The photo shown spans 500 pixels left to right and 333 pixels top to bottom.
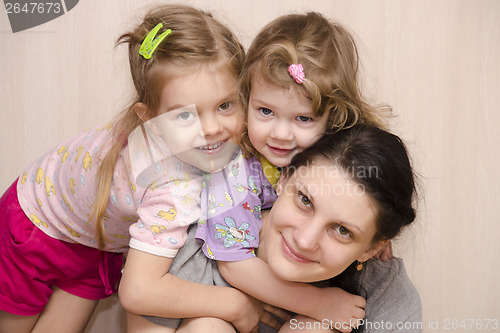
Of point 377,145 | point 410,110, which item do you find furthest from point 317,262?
point 410,110

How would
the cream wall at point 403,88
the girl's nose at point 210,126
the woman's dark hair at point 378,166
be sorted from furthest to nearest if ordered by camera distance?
the cream wall at point 403,88, the girl's nose at point 210,126, the woman's dark hair at point 378,166

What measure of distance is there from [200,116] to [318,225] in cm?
28

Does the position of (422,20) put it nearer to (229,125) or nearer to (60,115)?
(229,125)

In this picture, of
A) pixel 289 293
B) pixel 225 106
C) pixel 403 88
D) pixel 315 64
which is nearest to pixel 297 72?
pixel 315 64

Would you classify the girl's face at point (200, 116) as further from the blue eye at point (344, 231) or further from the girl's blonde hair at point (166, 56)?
the blue eye at point (344, 231)

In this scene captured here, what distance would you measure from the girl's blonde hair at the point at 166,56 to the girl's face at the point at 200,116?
0.02 meters

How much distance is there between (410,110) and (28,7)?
991 mm

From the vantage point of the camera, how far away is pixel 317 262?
0.92 m

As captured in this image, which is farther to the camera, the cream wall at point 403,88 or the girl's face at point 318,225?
the cream wall at point 403,88

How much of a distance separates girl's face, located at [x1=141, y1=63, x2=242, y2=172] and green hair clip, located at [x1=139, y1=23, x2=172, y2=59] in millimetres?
57

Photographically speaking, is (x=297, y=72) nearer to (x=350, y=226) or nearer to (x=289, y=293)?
(x=350, y=226)

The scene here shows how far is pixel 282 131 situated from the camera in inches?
37.9

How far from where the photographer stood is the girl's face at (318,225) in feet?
2.84

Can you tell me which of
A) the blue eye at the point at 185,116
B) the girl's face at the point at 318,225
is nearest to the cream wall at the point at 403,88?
the blue eye at the point at 185,116
